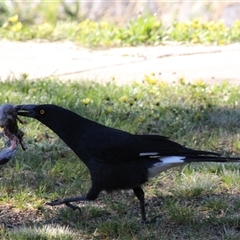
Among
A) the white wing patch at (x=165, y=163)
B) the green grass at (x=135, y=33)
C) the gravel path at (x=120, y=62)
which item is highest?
the green grass at (x=135, y=33)

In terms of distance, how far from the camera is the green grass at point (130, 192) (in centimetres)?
467

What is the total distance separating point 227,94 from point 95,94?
4.47ft

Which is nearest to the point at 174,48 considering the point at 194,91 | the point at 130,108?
the point at 194,91

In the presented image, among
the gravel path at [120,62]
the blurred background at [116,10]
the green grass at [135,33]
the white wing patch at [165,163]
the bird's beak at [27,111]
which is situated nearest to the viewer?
the white wing patch at [165,163]

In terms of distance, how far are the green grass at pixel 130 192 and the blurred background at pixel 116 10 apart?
4.77 metres

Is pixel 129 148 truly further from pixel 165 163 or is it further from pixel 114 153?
pixel 165 163

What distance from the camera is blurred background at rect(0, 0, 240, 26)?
39.4 ft

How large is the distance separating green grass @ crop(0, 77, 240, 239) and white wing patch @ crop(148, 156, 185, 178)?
0.32 metres

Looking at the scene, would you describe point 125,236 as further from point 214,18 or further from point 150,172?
point 214,18

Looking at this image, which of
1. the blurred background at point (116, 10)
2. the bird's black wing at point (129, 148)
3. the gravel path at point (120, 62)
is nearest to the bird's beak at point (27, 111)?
the bird's black wing at point (129, 148)

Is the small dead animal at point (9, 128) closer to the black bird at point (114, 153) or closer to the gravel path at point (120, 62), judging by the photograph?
the black bird at point (114, 153)

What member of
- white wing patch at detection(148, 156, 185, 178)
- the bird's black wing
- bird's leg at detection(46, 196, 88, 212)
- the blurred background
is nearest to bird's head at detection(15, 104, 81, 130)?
the bird's black wing

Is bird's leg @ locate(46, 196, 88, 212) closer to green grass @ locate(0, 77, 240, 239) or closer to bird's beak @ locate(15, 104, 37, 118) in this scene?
green grass @ locate(0, 77, 240, 239)

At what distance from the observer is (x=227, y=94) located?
7312 mm
